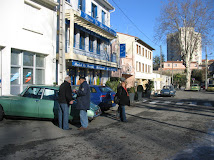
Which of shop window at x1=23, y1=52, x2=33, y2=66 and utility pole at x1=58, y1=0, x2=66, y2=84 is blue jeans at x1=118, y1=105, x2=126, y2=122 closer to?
utility pole at x1=58, y1=0, x2=66, y2=84

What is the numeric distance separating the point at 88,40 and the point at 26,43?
8296 mm

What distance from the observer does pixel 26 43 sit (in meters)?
12.5

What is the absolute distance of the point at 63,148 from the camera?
5.15m

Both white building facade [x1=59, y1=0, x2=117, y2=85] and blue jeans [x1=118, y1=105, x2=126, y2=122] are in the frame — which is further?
white building facade [x1=59, y1=0, x2=117, y2=85]

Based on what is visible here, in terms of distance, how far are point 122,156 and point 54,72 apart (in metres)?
11.2

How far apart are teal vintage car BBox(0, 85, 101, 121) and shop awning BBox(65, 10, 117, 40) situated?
869 cm

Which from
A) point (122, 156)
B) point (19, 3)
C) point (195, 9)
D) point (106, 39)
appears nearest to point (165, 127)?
point (122, 156)

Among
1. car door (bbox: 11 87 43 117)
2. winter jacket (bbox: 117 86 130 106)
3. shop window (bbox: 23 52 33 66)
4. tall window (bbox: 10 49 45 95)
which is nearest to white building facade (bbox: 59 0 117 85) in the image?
tall window (bbox: 10 49 45 95)

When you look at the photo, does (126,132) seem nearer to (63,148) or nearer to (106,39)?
(63,148)

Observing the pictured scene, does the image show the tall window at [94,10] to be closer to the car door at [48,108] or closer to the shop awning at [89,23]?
the shop awning at [89,23]

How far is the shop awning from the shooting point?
15.7m

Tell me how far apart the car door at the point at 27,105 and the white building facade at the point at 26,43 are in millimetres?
3611

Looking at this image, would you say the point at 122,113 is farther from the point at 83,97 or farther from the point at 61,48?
the point at 61,48

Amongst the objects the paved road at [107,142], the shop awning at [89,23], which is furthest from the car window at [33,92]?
the shop awning at [89,23]
